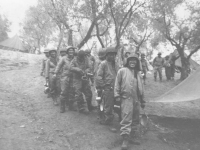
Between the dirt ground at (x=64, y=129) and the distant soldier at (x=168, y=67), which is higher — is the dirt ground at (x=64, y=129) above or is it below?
below

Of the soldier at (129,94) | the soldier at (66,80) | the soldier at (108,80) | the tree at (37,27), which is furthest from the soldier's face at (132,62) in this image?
the tree at (37,27)

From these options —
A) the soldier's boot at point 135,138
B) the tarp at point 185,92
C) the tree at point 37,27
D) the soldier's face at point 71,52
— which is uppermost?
the tree at point 37,27

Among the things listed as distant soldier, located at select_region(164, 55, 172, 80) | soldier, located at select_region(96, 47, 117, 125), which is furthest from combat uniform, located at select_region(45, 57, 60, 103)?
distant soldier, located at select_region(164, 55, 172, 80)

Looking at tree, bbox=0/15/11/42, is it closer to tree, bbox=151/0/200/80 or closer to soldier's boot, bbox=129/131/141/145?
tree, bbox=151/0/200/80

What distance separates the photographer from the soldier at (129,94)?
4461mm

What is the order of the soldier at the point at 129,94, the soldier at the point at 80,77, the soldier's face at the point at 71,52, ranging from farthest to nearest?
the soldier's face at the point at 71,52
the soldier at the point at 80,77
the soldier at the point at 129,94

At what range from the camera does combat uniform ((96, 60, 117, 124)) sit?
5520 millimetres

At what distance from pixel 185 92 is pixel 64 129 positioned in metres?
3.30

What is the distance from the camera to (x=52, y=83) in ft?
23.1

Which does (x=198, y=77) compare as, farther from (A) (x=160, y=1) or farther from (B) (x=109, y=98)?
(A) (x=160, y=1)

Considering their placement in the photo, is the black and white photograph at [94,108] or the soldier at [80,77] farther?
the soldier at [80,77]

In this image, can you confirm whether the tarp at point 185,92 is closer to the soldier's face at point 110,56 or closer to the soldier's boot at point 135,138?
the soldier's boot at point 135,138

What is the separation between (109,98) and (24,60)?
10.6m

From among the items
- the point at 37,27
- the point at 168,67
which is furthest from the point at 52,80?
the point at 37,27
